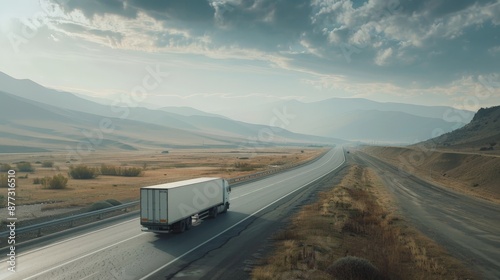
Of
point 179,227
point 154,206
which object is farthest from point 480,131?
point 154,206

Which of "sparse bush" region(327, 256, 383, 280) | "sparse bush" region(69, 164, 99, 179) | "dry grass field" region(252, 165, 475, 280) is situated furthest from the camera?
"sparse bush" region(69, 164, 99, 179)

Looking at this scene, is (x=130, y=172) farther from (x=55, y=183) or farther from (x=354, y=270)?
(x=354, y=270)

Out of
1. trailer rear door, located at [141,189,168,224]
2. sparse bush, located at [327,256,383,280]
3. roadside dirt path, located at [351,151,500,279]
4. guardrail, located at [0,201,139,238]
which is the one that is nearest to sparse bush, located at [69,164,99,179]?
guardrail, located at [0,201,139,238]

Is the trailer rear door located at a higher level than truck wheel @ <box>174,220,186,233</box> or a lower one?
higher

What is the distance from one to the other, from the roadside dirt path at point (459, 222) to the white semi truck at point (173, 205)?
14.2 meters

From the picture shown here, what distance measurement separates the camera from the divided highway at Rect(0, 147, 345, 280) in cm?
1500

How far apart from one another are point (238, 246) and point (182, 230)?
4.77m

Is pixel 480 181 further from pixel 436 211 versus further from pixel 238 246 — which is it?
pixel 238 246

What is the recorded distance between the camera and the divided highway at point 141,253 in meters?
15.0

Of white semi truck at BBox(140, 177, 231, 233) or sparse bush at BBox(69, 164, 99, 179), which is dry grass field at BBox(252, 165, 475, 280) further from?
sparse bush at BBox(69, 164, 99, 179)

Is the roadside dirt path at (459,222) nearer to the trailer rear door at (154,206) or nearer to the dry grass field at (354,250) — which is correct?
the dry grass field at (354,250)

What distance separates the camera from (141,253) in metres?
18.0

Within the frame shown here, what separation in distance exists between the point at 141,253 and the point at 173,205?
12.5 ft

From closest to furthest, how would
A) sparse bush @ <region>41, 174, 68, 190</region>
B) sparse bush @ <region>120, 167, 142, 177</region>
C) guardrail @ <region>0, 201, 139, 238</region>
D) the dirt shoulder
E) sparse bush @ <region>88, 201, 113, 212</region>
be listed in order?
1. guardrail @ <region>0, 201, 139, 238</region>
2. sparse bush @ <region>88, 201, 113, 212</region>
3. sparse bush @ <region>41, 174, 68, 190</region>
4. the dirt shoulder
5. sparse bush @ <region>120, 167, 142, 177</region>
